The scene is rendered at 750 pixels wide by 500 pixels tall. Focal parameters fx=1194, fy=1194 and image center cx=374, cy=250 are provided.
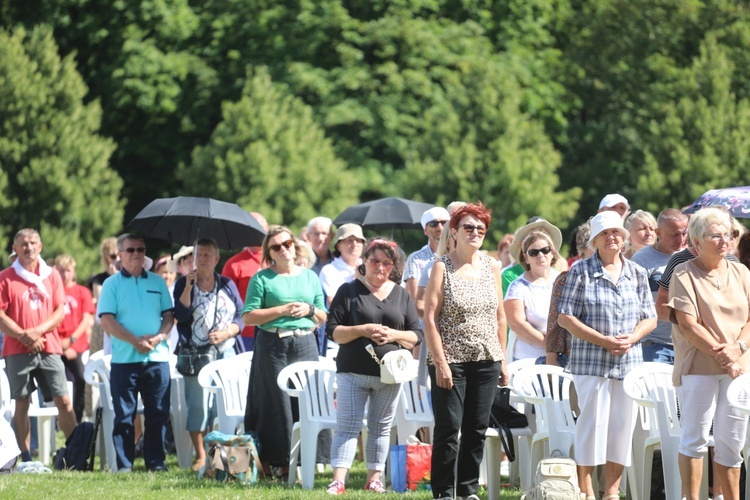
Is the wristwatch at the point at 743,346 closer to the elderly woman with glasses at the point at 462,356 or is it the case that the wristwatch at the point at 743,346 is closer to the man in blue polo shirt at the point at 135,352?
the elderly woman with glasses at the point at 462,356

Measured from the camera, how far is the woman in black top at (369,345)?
27.4ft

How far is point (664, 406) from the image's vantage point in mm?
7316

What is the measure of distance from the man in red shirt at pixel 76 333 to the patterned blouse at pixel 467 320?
570cm

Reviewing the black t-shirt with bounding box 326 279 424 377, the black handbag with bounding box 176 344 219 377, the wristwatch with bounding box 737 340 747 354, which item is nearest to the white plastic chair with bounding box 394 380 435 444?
the black t-shirt with bounding box 326 279 424 377

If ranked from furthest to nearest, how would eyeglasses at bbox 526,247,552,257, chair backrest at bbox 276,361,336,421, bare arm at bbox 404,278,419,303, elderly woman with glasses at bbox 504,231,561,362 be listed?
bare arm at bbox 404,278,419,303
eyeglasses at bbox 526,247,552,257
elderly woman with glasses at bbox 504,231,561,362
chair backrest at bbox 276,361,336,421

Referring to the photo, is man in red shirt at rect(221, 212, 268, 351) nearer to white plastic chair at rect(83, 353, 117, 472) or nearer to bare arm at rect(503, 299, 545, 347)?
white plastic chair at rect(83, 353, 117, 472)

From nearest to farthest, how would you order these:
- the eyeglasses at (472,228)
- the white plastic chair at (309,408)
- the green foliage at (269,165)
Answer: the eyeglasses at (472,228), the white plastic chair at (309,408), the green foliage at (269,165)

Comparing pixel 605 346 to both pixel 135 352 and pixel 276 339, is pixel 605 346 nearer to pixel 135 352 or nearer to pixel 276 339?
pixel 276 339

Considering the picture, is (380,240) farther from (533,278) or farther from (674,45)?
(674,45)

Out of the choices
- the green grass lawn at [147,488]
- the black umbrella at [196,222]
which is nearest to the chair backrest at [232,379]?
the green grass lawn at [147,488]

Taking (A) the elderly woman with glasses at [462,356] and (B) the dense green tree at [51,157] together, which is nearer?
(A) the elderly woman with glasses at [462,356]

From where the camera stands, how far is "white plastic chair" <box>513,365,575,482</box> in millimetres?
7836

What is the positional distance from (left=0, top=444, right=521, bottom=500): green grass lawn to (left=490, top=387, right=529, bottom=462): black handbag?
0.48 m

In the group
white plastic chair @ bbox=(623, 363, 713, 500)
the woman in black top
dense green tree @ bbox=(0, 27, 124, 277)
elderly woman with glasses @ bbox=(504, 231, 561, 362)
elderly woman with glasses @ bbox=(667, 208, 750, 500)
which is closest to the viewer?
elderly woman with glasses @ bbox=(667, 208, 750, 500)
